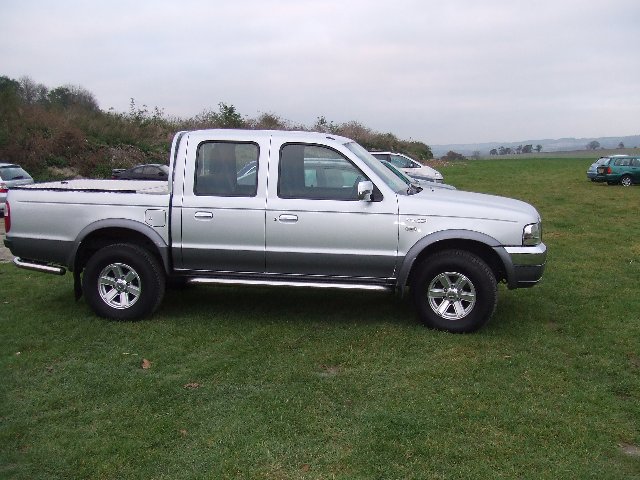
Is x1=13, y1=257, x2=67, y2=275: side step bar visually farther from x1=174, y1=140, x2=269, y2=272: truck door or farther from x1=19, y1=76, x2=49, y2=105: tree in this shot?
x1=19, y1=76, x2=49, y2=105: tree

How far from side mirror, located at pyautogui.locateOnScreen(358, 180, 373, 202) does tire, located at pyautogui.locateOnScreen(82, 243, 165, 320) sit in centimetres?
218

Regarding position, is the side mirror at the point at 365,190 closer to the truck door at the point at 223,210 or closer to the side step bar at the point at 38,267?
the truck door at the point at 223,210

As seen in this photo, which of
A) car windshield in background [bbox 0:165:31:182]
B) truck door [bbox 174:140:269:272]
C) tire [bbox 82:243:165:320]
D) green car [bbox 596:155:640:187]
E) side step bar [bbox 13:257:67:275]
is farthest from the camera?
green car [bbox 596:155:640:187]

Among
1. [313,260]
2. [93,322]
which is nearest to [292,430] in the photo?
[313,260]

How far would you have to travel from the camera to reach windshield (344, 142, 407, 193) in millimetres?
6766

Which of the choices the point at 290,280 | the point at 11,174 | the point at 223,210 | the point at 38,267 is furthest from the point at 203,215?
the point at 11,174

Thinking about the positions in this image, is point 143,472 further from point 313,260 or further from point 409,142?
point 409,142

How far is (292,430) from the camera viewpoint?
14.5ft

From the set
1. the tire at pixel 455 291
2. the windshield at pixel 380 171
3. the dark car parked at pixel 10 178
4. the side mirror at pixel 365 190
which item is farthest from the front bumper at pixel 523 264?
the dark car parked at pixel 10 178

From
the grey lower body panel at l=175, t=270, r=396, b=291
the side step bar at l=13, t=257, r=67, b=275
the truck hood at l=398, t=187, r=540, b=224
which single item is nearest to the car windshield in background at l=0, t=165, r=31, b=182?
the side step bar at l=13, t=257, r=67, b=275

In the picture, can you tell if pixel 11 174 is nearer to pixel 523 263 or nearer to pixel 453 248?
pixel 453 248

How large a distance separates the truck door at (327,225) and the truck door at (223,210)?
0.15 m

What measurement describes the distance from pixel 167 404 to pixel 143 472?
3.24 feet

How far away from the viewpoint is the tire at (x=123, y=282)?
6.82 m
